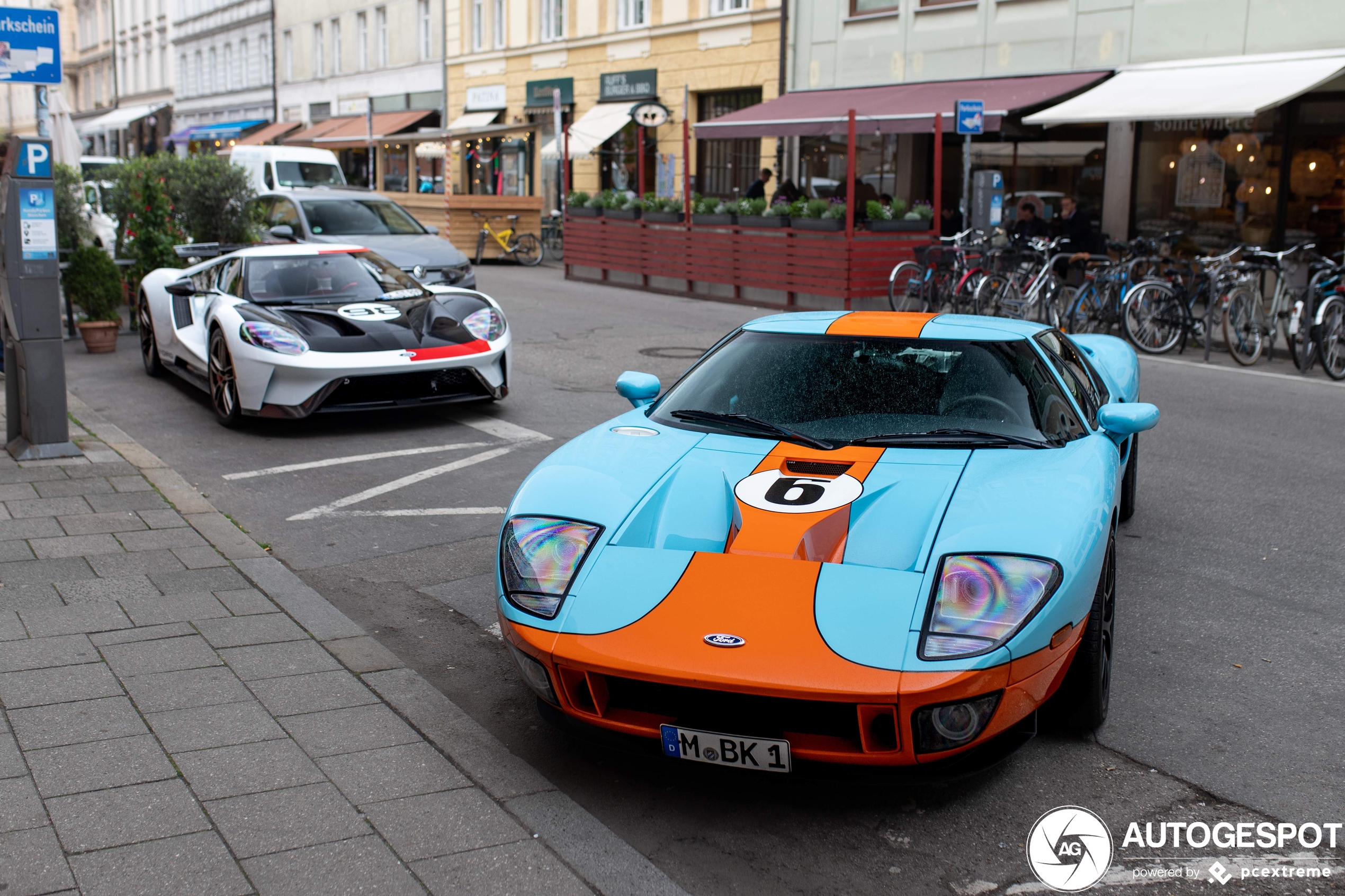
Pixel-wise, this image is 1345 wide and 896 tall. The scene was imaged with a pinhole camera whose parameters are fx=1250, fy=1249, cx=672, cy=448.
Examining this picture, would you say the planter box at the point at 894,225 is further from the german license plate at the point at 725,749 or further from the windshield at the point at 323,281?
the german license plate at the point at 725,749

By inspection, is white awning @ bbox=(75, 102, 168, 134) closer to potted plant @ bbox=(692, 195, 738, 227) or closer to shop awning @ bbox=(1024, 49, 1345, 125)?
potted plant @ bbox=(692, 195, 738, 227)

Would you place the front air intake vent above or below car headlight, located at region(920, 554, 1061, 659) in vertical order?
above

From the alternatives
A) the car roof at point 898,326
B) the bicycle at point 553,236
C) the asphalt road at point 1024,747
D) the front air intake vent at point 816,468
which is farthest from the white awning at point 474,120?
the front air intake vent at point 816,468

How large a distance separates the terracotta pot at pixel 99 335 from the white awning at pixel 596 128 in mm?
17410

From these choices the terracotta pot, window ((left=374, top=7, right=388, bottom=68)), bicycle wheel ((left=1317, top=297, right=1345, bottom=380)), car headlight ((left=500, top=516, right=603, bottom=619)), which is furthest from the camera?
window ((left=374, top=7, right=388, bottom=68))

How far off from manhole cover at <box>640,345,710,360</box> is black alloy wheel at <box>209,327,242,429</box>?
184 inches

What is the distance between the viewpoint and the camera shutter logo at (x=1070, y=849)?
3.00 m

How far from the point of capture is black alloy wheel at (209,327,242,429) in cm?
846

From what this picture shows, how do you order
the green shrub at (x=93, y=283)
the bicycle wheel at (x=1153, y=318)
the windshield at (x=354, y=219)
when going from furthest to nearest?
the windshield at (x=354, y=219) < the bicycle wheel at (x=1153, y=318) < the green shrub at (x=93, y=283)

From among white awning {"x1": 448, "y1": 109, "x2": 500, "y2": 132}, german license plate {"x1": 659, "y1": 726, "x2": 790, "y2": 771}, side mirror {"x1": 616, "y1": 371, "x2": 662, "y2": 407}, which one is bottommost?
german license plate {"x1": 659, "y1": 726, "x2": 790, "y2": 771}

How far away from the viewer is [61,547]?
5492 millimetres

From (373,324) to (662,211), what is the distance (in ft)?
39.4

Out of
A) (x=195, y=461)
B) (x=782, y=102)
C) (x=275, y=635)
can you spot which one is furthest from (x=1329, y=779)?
(x=782, y=102)

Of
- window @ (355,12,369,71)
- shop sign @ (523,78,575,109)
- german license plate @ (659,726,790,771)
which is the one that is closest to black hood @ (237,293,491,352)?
german license plate @ (659,726,790,771)
